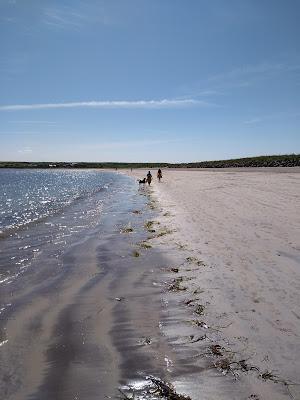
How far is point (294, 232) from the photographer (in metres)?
13.0

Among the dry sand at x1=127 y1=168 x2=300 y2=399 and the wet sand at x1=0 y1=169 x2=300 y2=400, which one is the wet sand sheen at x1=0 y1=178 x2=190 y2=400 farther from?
the dry sand at x1=127 y1=168 x2=300 y2=399

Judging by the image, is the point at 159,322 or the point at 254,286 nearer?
the point at 159,322

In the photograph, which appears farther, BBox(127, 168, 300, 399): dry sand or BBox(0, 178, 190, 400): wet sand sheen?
BBox(127, 168, 300, 399): dry sand

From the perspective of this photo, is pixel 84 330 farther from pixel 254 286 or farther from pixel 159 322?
pixel 254 286

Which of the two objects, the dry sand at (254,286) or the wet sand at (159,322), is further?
the dry sand at (254,286)

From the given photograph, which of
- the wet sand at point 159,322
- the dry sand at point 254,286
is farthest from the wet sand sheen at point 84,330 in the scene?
the dry sand at point 254,286

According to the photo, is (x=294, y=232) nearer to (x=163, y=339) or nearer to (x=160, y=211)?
(x=163, y=339)

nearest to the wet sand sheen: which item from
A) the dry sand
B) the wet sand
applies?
the wet sand

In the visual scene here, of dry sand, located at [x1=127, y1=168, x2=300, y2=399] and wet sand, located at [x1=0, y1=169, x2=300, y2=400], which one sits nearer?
wet sand, located at [x1=0, y1=169, x2=300, y2=400]

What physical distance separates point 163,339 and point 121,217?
1538 cm

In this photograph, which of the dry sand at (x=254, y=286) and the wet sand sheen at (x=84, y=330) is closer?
the wet sand sheen at (x=84, y=330)

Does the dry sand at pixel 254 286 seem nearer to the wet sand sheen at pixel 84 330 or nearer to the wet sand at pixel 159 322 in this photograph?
the wet sand at pixel 159 322

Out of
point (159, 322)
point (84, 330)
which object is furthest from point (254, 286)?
point (84, 330)

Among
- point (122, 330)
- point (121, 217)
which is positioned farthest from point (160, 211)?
point (122, 330)
